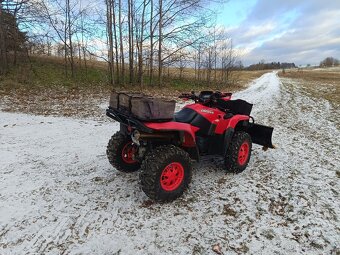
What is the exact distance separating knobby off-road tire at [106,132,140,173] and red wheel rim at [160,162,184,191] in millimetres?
876

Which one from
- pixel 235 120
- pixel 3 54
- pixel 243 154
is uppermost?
pixel 3 54

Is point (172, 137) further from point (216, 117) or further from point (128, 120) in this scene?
point (216, 117)

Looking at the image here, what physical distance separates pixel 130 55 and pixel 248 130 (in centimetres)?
1444

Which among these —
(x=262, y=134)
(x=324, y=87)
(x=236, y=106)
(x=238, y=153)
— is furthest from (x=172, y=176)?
(x=324, y=87)

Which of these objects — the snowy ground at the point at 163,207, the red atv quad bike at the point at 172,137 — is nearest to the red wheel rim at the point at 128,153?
the red atv quad bike at the point at 172,137

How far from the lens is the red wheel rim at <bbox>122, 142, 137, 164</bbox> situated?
4395mm

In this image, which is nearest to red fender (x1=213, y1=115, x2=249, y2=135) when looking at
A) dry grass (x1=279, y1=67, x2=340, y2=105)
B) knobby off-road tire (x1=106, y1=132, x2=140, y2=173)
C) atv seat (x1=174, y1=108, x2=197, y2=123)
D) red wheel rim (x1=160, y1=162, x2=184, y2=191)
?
atv seat (x1=174, y1=108, x2=197, y2=123)

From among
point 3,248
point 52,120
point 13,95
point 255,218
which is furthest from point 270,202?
point 13,95

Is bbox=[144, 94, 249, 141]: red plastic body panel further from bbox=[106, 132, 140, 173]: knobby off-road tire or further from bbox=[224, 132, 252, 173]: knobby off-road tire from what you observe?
bbox=[106, 132, 140, 173]: knobby off-road tire

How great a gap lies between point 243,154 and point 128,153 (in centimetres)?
207

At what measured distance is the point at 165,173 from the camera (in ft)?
11.9

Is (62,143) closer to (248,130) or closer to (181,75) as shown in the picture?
(248,130)

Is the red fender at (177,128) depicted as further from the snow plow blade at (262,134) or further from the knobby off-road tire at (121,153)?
the snow plow blade at (262,134)

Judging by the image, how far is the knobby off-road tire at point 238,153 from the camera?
4.57 meters
